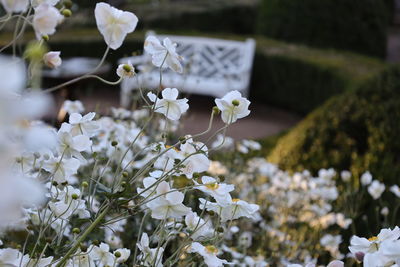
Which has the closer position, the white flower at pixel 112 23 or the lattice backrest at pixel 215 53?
the white flower at pixel 112 23

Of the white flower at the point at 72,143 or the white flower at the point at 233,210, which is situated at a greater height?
the white flower at the point at 72,143

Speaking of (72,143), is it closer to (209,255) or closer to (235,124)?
(209,255)

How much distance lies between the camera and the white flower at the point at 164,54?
4.16 ft

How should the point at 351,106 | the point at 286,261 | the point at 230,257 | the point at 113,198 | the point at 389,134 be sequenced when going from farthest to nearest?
the point at 351,106 → the point at 389,134 → the point at 286,261 → the point at 230,257 → the point at 113,198

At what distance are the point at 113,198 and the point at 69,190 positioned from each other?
24 cm

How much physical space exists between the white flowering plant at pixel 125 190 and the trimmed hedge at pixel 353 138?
33 cm

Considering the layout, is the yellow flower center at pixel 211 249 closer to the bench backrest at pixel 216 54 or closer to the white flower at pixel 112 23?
the white flower at pixel 112 23

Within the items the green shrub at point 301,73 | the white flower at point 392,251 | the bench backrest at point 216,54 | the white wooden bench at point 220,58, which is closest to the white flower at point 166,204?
the white flower at point 392,251

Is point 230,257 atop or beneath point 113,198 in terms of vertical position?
beneath

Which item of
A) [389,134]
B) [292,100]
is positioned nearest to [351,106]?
[389,134]

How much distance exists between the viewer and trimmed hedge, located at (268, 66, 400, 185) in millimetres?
3484

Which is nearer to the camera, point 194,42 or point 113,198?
point 113,198

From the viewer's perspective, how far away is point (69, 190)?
134 cm

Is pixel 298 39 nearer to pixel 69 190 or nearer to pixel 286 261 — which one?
pixel 286 261
